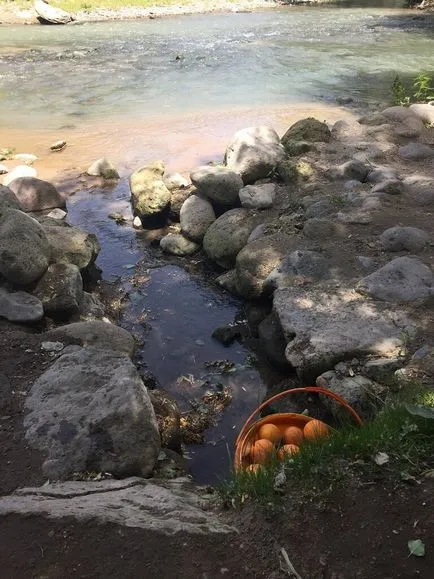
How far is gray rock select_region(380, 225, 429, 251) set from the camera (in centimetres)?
643

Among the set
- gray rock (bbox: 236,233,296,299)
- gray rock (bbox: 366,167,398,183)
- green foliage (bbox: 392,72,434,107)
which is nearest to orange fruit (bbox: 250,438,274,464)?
gray rock (bbox: 236,233,296,299)

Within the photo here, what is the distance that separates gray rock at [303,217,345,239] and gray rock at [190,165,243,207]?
5.80 ft

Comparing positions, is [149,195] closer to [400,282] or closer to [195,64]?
[400,282]

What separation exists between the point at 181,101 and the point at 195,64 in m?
4.90

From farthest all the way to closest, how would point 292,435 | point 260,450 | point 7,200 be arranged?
1. point 7,200
2. point 292,435
3. point 260,450

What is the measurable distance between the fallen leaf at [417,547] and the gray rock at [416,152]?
25.5 ft

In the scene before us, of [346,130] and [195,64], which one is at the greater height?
[195,64]

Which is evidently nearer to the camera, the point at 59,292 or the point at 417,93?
the point at 59,292

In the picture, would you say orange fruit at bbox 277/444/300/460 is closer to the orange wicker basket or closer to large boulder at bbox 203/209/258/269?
the orange wicker basket

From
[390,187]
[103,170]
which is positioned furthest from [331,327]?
[103,170]

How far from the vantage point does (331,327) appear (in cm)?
536


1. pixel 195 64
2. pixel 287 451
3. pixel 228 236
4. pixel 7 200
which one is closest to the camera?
pixel 287 451

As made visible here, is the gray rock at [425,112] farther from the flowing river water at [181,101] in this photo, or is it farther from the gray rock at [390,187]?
the gray rock at [390,187]

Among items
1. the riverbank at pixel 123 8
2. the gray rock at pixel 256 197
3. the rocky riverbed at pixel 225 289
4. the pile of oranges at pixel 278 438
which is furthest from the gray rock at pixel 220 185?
the riverbank at pixel 123 8
